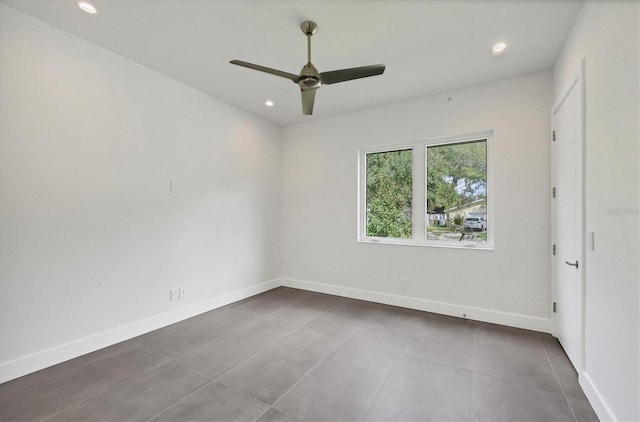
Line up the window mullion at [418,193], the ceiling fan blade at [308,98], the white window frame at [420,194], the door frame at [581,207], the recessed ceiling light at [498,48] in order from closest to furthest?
the door frame at [581,207], the ceiling fan blade at [308,98], the recessed ceiling light at [498,48], the white window frame at [420,194], the window mullion at [418,193]

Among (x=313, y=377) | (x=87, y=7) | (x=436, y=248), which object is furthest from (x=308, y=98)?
(x=436, y=248)

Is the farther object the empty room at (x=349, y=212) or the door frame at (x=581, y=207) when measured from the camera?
the door frame at (x=581, y=207)

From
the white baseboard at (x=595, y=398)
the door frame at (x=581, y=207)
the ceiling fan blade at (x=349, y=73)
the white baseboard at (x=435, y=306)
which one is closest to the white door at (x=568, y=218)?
the door frame at (x=581, y=207)

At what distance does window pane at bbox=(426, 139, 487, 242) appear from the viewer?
336 centimetres

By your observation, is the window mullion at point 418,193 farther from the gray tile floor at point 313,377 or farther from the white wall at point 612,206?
the white wall at point 612,206

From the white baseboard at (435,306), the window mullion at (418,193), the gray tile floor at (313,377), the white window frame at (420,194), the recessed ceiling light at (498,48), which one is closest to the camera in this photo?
the gray tile floor at (313,377)

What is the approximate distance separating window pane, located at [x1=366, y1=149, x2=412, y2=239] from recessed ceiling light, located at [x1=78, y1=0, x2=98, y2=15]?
3.29 metres

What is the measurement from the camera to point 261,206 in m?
4.44

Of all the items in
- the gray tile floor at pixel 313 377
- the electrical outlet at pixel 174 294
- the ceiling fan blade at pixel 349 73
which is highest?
the ceiling fan blade at pixel 349 73

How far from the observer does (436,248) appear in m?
3.50

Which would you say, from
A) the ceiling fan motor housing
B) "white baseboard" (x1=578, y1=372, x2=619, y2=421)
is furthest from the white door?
the ceiling fan motor housing

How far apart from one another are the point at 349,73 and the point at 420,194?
6.87 ft

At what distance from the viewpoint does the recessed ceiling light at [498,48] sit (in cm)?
246

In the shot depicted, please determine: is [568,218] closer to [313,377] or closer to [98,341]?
[313,377]
